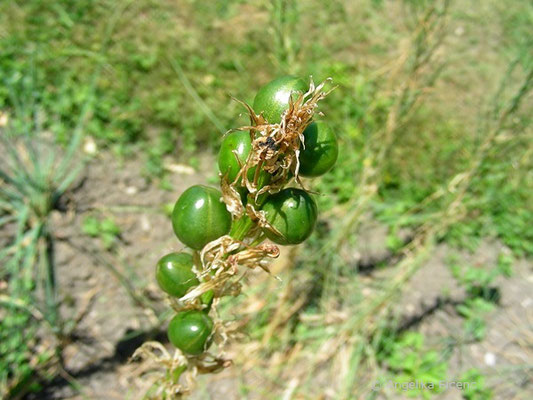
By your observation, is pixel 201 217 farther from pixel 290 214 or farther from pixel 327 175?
pixel 327 175

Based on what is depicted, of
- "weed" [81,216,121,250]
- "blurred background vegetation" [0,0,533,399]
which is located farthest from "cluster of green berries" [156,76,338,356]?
"weed" [81,216,121,250]

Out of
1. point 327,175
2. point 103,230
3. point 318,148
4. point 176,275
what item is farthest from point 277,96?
point 327,175

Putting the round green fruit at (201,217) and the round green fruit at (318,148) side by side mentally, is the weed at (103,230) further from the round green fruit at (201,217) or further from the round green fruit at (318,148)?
the round green fruit at (318,148)

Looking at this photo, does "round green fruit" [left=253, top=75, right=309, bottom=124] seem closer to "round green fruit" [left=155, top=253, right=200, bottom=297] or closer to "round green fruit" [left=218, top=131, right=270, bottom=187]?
"round green fruit" [left=218, top=131, right=270, bottom=187]

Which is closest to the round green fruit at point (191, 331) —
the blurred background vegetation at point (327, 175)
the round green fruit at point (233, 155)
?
the round green fruit at point (233, 155)

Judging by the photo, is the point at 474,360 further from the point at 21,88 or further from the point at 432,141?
the point at 21,88
